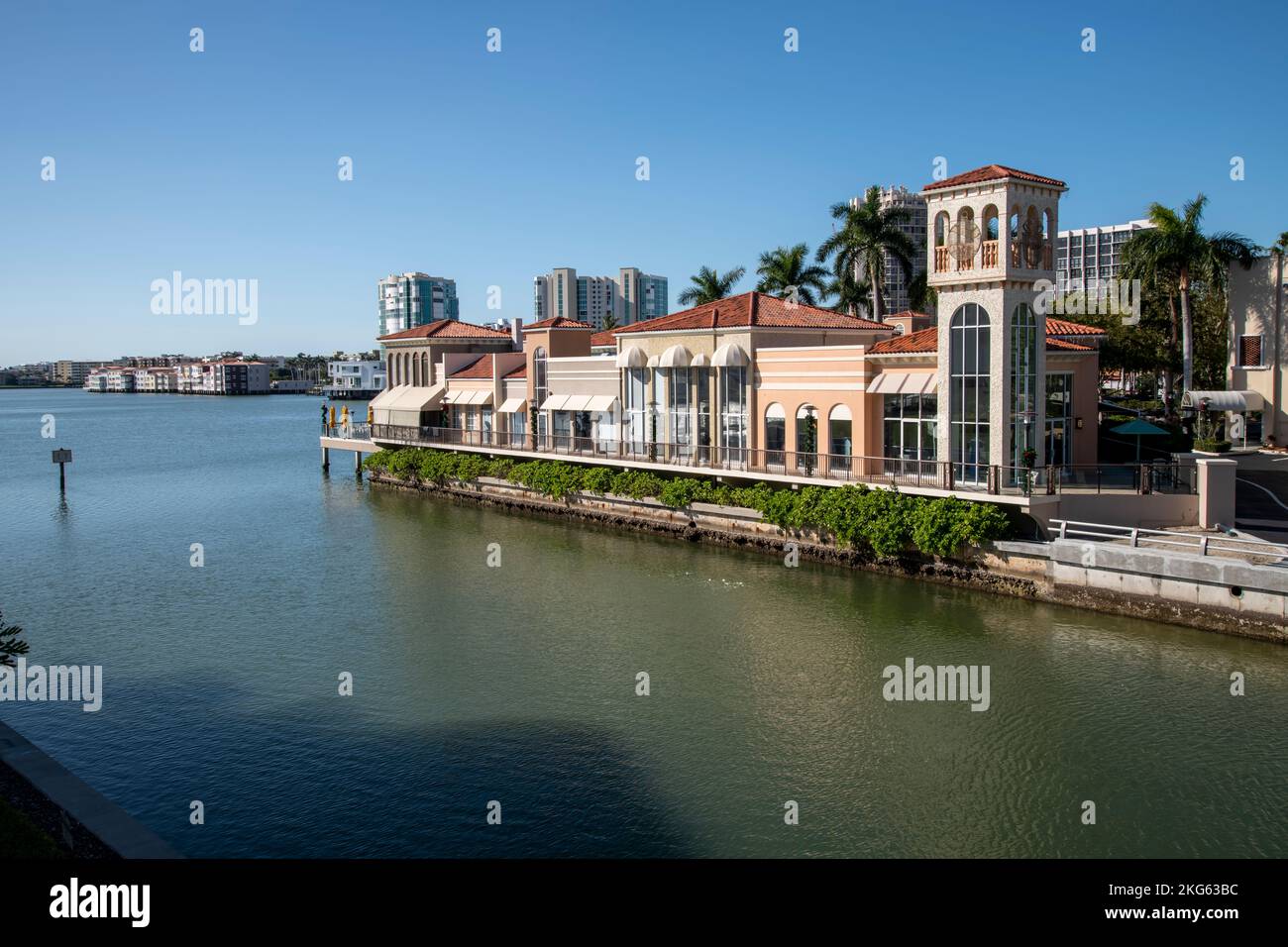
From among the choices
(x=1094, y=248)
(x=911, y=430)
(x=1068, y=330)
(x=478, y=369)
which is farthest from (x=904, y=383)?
(x=1094, y=248)

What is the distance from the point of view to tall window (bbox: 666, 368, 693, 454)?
131 ft

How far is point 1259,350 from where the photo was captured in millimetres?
39375

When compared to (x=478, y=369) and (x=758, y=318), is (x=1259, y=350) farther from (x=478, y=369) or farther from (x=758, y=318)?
(x=478, y=369)

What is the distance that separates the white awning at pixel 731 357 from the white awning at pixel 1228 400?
1693 centimetres

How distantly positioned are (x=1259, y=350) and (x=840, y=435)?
17.7 m

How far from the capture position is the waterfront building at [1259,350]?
127 ft

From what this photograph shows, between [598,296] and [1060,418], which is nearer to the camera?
[1060,418]

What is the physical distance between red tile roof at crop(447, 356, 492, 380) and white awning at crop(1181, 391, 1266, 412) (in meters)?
30.8

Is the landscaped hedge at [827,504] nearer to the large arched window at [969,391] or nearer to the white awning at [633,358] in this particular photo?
the large arched window at [969,391]

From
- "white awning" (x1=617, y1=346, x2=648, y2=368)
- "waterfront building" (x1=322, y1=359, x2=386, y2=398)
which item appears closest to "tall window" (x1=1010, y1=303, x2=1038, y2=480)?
"white awning" (x1=617, y1=346, x2=648, y2=368)

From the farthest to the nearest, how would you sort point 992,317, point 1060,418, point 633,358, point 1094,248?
point 1094,248 < point 633,358 < point 1060,418 < point 992,317
